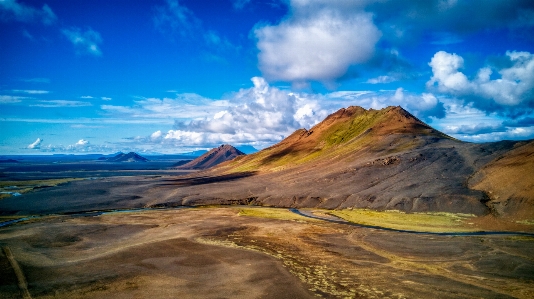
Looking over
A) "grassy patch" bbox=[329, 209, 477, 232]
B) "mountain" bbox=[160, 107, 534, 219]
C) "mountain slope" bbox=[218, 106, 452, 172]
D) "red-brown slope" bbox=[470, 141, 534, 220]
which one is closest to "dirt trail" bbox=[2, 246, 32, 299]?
"grassy patch" bbox=[329, 209, 477, 232]

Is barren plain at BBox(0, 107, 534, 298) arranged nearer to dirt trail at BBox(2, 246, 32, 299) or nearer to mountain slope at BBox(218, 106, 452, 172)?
dirt trail at BBox(2, 246, 32, 299)

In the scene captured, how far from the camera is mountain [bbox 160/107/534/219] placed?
236 feet

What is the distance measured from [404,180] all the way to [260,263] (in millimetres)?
62310

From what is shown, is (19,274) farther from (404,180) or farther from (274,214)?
(404,180)

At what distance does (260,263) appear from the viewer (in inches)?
1528

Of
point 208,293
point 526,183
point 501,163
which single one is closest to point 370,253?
point 208,293

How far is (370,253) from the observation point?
43.0 meters

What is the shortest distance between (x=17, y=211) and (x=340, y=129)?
14694cm

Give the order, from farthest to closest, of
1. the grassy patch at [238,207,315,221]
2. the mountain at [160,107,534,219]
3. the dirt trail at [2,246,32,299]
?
the mountain at [160,107,534,219] < the grassy patch at [238,207,315,221] < the dirt trail at [2,246,32,299]

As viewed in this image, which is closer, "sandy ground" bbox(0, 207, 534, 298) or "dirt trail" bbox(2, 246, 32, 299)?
"dirt trail" bbox(2, 246, 32, 299)

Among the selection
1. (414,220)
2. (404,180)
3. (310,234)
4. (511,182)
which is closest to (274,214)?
(310,234)

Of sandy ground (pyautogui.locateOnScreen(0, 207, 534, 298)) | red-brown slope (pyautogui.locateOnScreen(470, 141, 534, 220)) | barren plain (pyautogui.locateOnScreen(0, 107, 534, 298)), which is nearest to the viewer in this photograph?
sandy ground (pyautogui.locateOnScreen(0, 207, 534, 298))

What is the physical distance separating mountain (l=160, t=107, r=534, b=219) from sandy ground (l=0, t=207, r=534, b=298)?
2291 centimetres

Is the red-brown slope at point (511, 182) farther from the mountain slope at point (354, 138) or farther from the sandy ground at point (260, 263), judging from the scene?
the mountain slope at point (354, 138)
